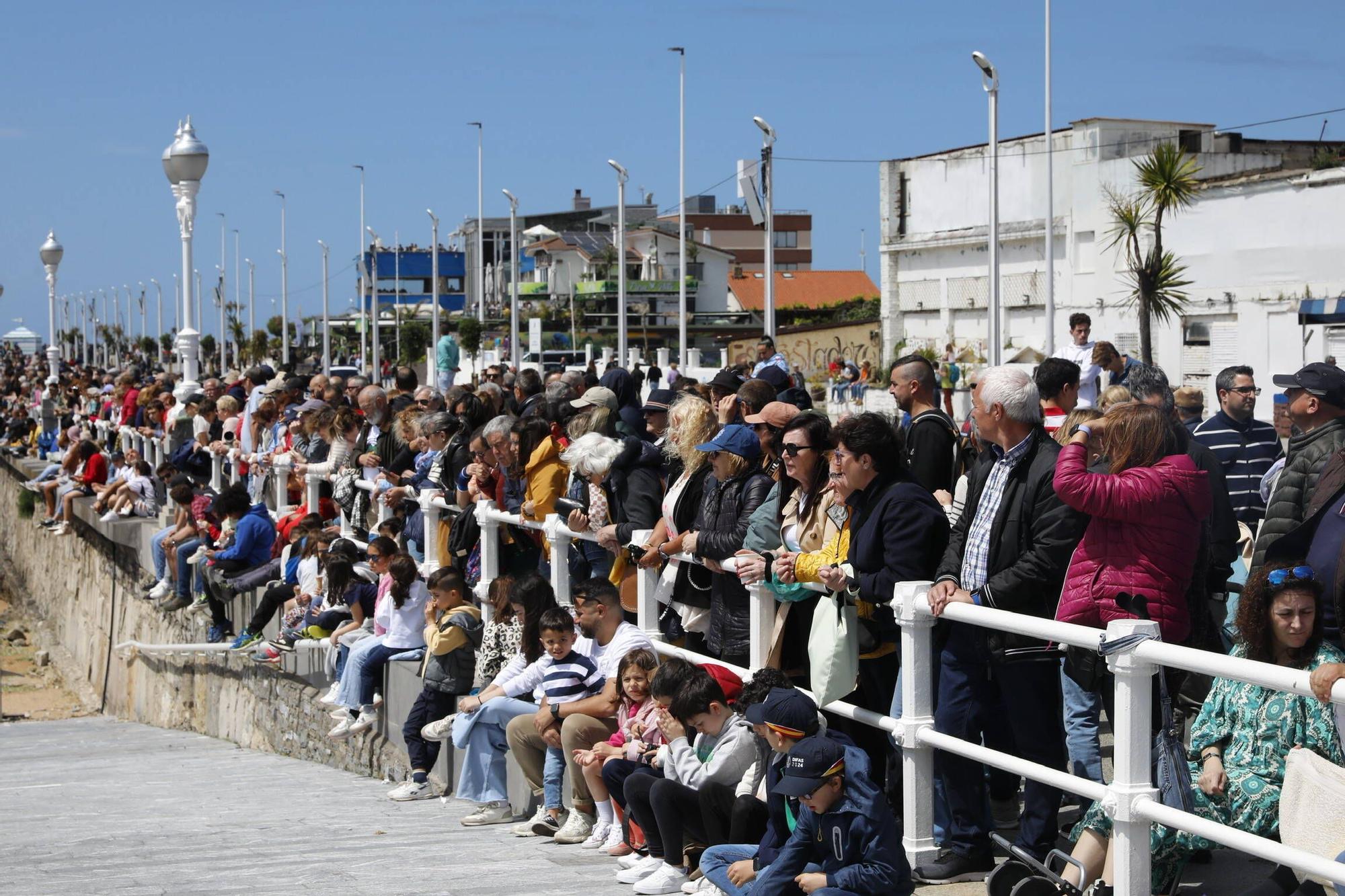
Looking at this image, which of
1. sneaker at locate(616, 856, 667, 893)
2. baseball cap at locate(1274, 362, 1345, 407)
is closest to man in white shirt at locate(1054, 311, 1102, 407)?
baseball cap at locate(1274, 362, 1345, 407)

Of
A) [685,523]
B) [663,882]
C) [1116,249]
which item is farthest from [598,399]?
[1116,249]

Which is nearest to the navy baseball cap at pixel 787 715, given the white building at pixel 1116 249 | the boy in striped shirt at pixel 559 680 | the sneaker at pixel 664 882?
the sneaker at pixel 664 882

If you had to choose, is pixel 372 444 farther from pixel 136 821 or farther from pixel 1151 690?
pixel 1151 690

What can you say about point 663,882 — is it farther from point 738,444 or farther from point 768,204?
point 768,204

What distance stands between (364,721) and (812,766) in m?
6.11

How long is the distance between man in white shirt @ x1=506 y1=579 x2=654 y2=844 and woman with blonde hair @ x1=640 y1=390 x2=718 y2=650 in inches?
10.3

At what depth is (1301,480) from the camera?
645 centimetres

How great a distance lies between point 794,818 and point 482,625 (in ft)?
13.5

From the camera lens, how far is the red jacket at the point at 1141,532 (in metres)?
4.99

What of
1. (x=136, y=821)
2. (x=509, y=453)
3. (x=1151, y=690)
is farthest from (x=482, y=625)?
(x=1151, y=690)

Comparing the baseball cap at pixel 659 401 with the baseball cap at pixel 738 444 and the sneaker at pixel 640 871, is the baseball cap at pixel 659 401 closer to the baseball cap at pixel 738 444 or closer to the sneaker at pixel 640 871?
the baseball cap at pixel 738 444

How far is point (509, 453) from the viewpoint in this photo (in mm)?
9500

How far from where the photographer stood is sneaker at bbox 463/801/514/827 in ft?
27.0

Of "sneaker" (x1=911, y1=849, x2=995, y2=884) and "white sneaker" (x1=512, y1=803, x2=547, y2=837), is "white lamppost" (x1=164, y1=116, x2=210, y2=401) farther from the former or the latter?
"sneaker" (x1=911, y1=849, x2=995, y2=884)
